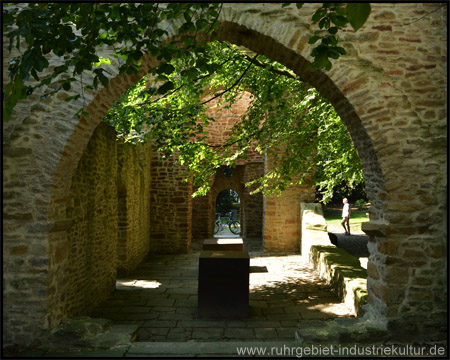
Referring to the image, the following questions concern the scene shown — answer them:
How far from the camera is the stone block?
5430mm

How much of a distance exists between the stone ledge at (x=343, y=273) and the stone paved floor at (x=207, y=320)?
0.61 feet

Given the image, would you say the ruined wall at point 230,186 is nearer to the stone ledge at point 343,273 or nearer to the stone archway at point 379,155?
the stone ledge at point 343,273

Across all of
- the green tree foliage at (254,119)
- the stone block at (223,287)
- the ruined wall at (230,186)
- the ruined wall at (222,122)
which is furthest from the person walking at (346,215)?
the stone block at (223,287)

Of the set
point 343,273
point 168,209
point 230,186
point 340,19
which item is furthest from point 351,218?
point 340,19

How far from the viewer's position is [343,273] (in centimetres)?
628

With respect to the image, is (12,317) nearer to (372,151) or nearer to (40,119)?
(40,119)

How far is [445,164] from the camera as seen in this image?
4.11 meters

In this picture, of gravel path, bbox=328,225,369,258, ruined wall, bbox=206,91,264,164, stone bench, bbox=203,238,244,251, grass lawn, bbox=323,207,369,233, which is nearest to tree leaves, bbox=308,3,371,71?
stone bench, bbox=203,238,244,251

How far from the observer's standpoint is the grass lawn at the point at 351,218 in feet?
57.4

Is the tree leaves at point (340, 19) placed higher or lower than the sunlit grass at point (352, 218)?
higher

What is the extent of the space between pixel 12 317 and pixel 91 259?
1.79m

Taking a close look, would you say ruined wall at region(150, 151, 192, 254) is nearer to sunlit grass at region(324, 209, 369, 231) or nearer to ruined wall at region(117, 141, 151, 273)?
ruined wall at region(117, 141, 151, 273)

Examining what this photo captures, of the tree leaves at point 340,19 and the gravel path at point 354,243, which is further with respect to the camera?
the gravel path at point 354,243

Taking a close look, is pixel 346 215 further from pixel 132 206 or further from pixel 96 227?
pixel 96 227
